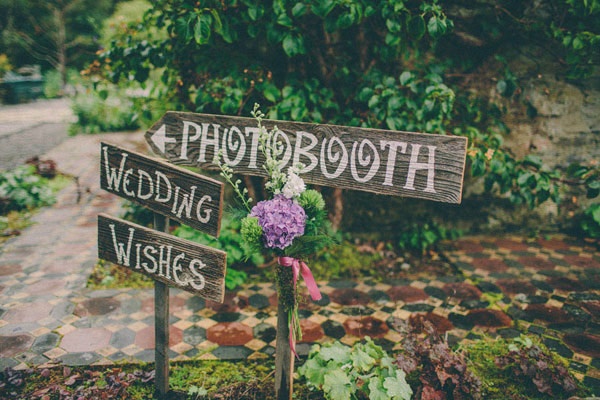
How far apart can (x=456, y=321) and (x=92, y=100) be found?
10.1m

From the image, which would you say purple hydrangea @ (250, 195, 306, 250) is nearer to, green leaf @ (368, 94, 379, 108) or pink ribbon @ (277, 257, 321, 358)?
pink ribbon @ (277, 257, 321, 358)

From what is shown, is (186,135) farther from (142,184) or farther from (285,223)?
(285,223)

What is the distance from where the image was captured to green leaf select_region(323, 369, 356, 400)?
2209 millimetres

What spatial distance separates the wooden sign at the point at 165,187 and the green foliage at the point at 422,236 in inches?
110

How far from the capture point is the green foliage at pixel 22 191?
210 inches

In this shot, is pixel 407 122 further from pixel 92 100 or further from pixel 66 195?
pixel 92 100

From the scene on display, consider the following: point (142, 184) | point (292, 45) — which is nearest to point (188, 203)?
point (142, 184)

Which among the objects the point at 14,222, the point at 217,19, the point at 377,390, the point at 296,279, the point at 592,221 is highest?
the point at 217,19

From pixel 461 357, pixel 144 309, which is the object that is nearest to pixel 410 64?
pixel 461 357

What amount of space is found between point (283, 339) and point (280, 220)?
68 cm

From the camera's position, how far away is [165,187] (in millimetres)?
2119

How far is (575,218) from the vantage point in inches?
188

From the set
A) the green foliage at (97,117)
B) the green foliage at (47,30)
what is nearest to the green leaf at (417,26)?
the green foliage at (97,117)

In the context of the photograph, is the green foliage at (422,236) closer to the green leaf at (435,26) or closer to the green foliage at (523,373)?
the green foliage at (523,373)
